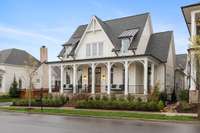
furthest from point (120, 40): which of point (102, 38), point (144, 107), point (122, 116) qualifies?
point (122, 116)

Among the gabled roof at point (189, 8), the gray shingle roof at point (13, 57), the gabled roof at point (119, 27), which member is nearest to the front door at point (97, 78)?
the gabled roof at point (119, 27)

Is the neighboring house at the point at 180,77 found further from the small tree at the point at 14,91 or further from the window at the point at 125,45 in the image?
the small tree at the point at 14,91

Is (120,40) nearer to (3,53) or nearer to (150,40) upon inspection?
(150,40)

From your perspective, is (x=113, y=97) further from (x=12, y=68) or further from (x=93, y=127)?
(x=12, y=68)

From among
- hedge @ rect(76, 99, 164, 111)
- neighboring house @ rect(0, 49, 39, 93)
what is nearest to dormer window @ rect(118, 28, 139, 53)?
hedge @ rect(76, 99, 164, 111)

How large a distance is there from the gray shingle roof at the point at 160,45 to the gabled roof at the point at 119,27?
2719mm

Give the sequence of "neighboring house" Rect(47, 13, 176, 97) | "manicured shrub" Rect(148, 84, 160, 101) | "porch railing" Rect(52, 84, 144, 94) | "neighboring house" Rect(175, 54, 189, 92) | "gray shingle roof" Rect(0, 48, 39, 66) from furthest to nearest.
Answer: "gray shingle roof" Rect(0, 48, 39, 66)
"neighboring house" Rect(175, 54, 189, 92)
"neighboring house" Rect(47, 13, 176, 97)
"porch railing" Rect(52, 84, 144, 94)
"manicured shrub" Rect(148, 84, 160, 101)

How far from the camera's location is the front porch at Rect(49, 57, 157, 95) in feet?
104

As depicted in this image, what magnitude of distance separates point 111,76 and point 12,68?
23.2 metres

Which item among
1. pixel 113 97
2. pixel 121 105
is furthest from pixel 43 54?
pixel 121 105

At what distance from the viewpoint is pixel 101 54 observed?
36.1 meters

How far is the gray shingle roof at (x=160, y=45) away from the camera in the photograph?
1387 inches

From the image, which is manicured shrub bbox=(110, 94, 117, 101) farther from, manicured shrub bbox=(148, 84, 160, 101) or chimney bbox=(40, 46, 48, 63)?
chimney bbox=(40, 46, 48, 63)

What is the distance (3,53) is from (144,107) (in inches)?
1430
